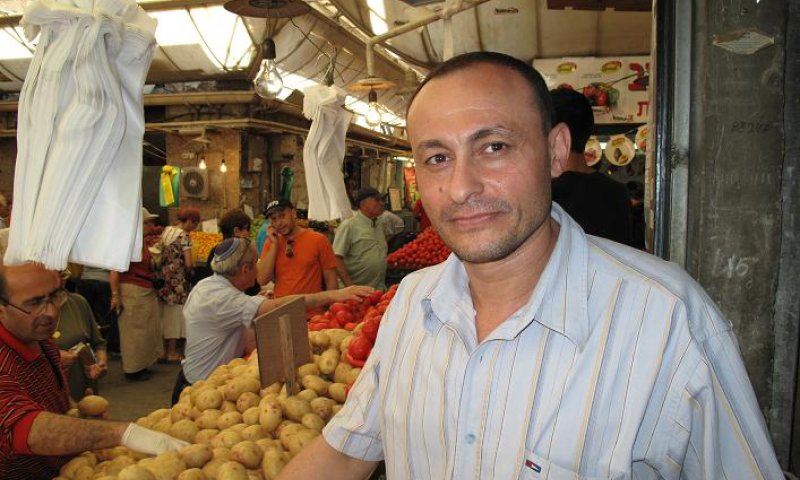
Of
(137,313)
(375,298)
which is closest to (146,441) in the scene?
(375,298)

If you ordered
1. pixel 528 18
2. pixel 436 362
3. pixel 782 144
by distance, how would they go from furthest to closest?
pixel 528 18 < pixel 782 144 < pixel 436 362

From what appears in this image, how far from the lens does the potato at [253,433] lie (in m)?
2.69

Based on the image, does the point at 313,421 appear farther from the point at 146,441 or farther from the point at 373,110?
the point at 373,110

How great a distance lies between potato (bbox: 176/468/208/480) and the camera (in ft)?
7.58

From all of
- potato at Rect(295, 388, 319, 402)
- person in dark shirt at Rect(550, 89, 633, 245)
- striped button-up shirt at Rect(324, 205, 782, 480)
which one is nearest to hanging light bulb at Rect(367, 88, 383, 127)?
person in dark shirt at Rect(550, 89, 633, 245)

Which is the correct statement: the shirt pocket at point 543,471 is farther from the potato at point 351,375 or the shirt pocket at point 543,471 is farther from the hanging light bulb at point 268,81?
the hanging light bulb at point 268,81

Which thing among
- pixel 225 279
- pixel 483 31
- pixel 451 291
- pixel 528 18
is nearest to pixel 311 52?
pixel 483 31

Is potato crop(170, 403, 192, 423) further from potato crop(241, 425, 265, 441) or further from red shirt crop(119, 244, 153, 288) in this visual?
red shirt crop(119, 244, 153, 288)

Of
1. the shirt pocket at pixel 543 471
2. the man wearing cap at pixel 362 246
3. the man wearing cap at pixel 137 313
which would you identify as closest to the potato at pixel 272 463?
the shirt pocket at pixel 543 471

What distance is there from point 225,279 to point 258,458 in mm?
2037

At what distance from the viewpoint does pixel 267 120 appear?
1073cm

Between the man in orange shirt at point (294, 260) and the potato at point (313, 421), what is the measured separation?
3.04 metres

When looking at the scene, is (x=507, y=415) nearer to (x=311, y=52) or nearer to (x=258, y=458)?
(x=258, y=458)

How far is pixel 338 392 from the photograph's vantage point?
305 cm
